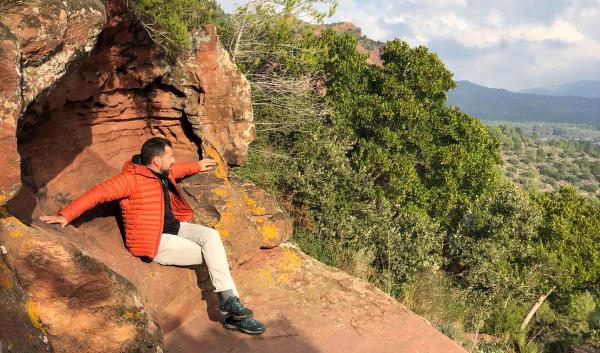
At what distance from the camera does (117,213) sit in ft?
18.3

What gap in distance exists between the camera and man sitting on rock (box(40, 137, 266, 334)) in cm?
472

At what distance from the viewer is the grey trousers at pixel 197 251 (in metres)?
4.85

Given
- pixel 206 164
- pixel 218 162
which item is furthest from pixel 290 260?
pixel 206 164

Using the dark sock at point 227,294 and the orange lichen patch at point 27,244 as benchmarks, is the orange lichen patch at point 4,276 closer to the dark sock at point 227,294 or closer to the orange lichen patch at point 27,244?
the orange lichen patch at point 27,244

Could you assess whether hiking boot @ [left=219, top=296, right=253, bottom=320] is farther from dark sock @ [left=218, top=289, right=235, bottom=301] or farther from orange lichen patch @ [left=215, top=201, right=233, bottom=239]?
orange lichen patch @ [left=215, top=201, right=233, bottom=239]

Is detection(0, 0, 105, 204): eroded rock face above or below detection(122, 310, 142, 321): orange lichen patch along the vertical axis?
above

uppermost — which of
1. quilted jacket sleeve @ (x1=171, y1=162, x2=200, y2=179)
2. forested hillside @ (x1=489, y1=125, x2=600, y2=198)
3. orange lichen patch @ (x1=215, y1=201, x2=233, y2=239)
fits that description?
quilted jacket sleeve @ (x1=171, y1=162, x2=200, y2=179)

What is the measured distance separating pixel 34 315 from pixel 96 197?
4.28ft

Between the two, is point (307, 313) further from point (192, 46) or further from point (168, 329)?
point (192, 46)

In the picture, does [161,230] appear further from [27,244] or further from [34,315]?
[34,315]

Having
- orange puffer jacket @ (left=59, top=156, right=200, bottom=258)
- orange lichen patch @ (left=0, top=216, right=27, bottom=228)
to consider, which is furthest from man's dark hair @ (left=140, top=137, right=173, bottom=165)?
orange lichen patch @ (left=0, top=216, right=27, bottom=228)

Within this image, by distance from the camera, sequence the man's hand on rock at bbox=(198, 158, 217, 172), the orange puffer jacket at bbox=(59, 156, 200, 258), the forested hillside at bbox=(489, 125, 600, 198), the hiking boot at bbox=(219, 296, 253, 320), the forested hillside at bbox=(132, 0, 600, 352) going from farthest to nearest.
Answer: the forested hillside at bbox=(489, 125, 600, 198) < the forested hillside at bbox=(132, 0, 600, 352) < the man's hand on rock at bbox=(198, 158, 217, 172) < the hiking boot at bbox=(219, 296, 253, 320) < the orange puffer jacket at bbox=(59, 156, 200, 258)

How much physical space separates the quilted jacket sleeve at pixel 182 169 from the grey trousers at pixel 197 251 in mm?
797

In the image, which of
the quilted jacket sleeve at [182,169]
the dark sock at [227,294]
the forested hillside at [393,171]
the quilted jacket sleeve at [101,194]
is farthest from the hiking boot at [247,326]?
the forested hillside at [393,171]
